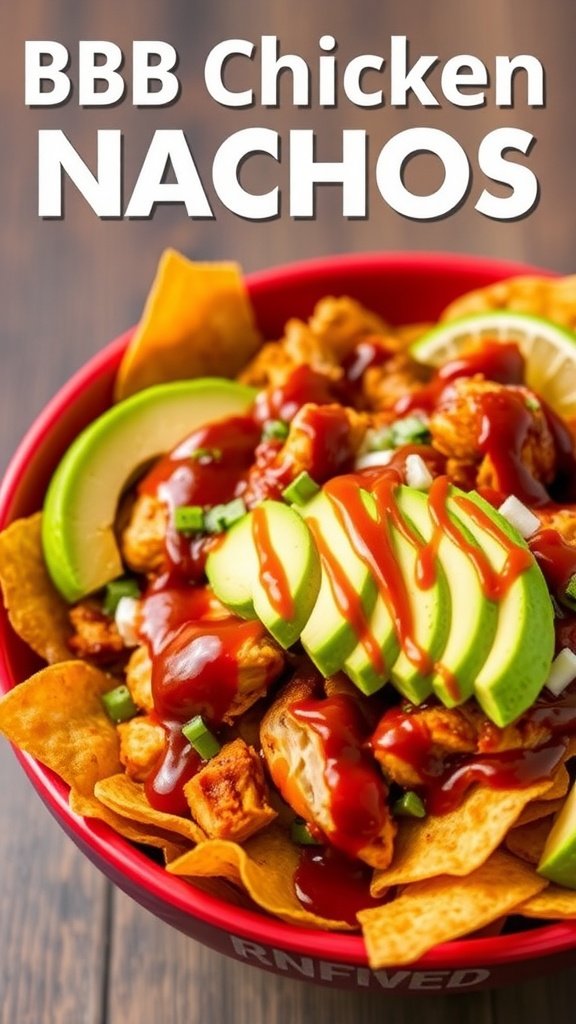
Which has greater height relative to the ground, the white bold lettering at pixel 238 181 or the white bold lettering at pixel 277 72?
the white bold lettering at pixel 277 72

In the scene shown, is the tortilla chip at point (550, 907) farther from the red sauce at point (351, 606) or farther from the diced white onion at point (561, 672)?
the red sauce at point (351, 606)

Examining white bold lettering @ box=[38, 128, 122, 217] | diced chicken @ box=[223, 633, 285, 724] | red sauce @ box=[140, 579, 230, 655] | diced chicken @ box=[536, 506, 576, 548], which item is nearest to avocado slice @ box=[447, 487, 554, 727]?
diced chicken @ box=[536, 506, 576, 548]

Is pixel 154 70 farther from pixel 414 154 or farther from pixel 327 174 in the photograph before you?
pixel 414 154

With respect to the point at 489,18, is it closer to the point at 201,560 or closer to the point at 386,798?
the point at 201,560

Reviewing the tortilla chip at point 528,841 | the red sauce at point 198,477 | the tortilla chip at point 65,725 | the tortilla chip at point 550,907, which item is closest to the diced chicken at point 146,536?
the red sauce at point 198,477

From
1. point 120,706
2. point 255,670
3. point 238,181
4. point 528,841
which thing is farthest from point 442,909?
point 238,181

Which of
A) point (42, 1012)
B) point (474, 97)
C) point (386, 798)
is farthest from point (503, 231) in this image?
point (42, 1012)
